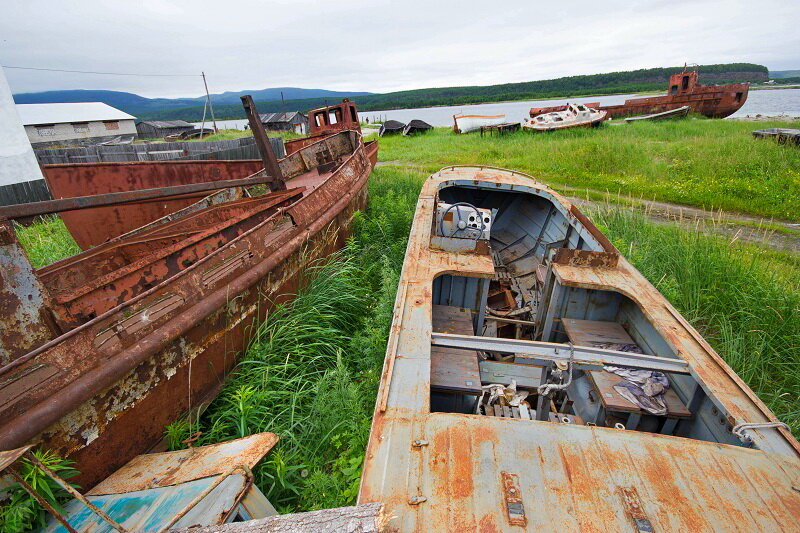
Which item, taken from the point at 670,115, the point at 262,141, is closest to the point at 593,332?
the point at 262,141

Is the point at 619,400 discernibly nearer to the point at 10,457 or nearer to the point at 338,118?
the point at 10,457

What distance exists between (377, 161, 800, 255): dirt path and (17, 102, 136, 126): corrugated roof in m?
43.9

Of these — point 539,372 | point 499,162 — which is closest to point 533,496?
point 539,372

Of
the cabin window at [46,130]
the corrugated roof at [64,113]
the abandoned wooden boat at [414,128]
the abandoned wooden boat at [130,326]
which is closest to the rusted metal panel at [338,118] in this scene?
the abandoned wooden boat at [130,326]

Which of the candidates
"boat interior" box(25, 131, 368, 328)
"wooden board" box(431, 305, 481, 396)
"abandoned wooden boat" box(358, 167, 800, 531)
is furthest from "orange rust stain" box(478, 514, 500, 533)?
"boat interior" box(25, 131, 368, 328)

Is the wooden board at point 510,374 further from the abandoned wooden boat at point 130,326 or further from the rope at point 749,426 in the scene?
the abandoned wooden boat at point 130,326

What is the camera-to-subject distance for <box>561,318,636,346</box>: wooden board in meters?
3.16

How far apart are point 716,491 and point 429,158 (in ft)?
53.0

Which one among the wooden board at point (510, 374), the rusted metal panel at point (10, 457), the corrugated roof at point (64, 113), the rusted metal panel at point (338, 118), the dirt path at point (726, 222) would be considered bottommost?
the dirt path at point (726, 222)

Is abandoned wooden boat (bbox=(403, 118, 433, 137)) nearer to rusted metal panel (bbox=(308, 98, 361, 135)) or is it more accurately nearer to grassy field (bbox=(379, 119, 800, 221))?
grassy field (bbox=(379, 119, 800, 221))

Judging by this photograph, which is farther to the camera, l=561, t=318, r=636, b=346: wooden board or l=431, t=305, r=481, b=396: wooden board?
l=561, t=318, r=636, b=346: wooden board

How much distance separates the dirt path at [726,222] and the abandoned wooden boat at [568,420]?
12.1 ft

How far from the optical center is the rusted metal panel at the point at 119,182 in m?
5.95

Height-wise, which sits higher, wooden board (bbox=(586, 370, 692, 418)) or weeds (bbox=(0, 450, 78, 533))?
weeds (bbox=(0, 450, 78, 533))
